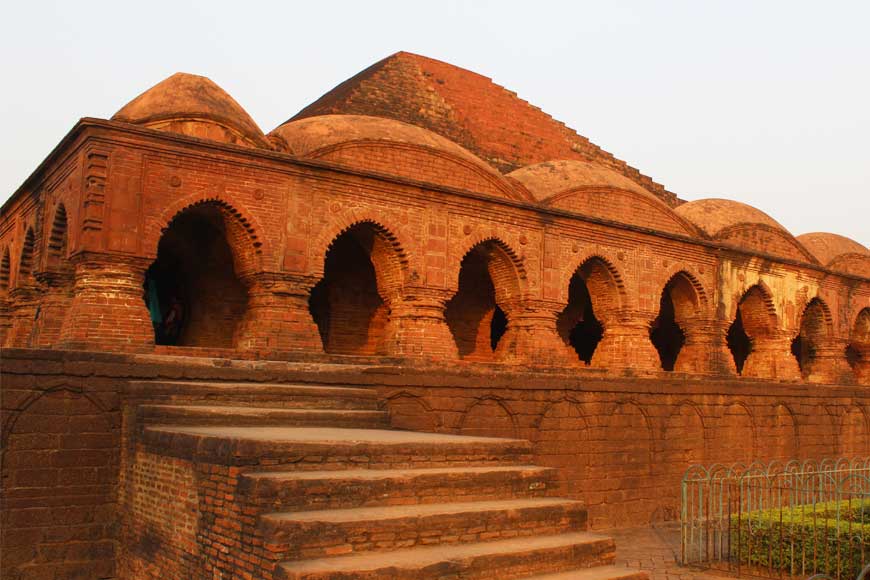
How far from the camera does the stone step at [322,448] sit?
534 centimetres

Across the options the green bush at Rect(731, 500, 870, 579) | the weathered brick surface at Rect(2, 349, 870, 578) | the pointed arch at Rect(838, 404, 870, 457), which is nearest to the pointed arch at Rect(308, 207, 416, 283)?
the weathered brick surface at Rect(2, 349, 870, 578)

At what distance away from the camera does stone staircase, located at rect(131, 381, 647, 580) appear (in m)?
4.84

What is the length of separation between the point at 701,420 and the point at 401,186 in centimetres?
569

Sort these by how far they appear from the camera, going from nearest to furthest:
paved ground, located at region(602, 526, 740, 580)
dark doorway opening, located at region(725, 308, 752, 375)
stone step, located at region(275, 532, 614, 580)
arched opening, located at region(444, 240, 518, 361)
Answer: stone step, located at region(275, 532, 614, 580) → paved ground, located at region(602, 526, 740, 580) → arched opening, located at region(444, 240, 518, 361) → dark doorway opening, located at region(725, 308, 752, 375)

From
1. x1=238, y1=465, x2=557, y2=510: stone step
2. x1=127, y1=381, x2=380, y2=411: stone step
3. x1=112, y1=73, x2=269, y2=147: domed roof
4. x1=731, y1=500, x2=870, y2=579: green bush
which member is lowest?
x1=731, y1=500, x2=870, y2=579: green bush

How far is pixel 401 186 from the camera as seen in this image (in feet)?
39.8

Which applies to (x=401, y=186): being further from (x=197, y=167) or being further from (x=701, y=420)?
(x=701, y=420)

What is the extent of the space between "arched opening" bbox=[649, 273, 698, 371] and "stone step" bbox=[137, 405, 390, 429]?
407 inches

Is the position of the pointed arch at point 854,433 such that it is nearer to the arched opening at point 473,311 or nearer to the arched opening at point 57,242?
the arched opening at point 473,311

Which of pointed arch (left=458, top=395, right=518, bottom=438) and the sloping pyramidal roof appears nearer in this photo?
pointed arch (left=458, top=395, right=518, bottom=438)

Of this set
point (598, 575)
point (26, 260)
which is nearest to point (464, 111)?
point (26, 260)

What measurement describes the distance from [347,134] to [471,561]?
840cm

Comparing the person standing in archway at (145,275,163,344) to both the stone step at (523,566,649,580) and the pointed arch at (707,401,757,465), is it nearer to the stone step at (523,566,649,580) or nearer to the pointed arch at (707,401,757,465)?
the pointed arch at (707,401,757,465)

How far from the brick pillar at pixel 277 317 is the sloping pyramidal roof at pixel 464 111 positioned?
589 cm
